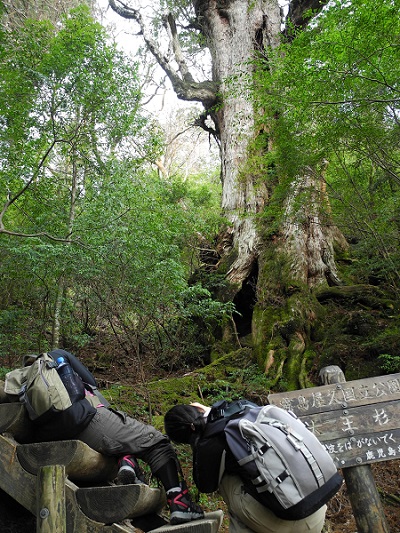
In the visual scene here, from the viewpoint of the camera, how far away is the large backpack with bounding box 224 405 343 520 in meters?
1.80

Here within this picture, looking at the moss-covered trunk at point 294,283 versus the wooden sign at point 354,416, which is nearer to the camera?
the wooden sign at point 354,416

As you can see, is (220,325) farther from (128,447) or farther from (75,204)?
(128,447)

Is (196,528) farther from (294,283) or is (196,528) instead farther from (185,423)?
(294,283)

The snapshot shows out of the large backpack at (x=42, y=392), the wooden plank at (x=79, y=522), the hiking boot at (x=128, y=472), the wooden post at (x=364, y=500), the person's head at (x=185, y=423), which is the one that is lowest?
the wooden post at (x=364, y=500)

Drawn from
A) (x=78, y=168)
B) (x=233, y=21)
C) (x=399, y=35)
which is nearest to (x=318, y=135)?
(x=399, y=35)

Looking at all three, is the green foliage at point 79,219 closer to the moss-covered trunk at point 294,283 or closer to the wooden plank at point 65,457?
the moss-covered trunk at point 294,283

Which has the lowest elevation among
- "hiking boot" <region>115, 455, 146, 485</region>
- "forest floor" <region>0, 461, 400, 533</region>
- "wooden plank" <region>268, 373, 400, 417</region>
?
"forest floor" <region>0, 461, 400, 533</region>

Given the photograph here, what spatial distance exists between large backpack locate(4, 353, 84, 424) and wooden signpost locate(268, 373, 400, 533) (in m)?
1.78

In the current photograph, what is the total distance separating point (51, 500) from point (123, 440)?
0.46 m

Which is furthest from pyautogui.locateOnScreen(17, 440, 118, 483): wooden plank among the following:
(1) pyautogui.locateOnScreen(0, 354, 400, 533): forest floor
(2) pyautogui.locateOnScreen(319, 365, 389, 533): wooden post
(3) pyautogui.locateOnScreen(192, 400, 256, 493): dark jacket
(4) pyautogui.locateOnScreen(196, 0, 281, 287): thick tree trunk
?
(4) pyautogui.locateOnScreen(196, 0, 281, 287): thick tree trunk

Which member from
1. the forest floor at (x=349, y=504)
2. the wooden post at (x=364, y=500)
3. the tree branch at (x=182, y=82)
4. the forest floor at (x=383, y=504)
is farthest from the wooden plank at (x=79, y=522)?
the tree branch at (x=182, y=82)

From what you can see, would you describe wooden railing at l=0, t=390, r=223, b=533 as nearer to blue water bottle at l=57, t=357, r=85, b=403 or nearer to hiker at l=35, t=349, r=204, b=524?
hiker at l=35, t=349, r=204, b=524

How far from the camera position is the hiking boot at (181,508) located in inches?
81.2

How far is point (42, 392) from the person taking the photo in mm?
2150
